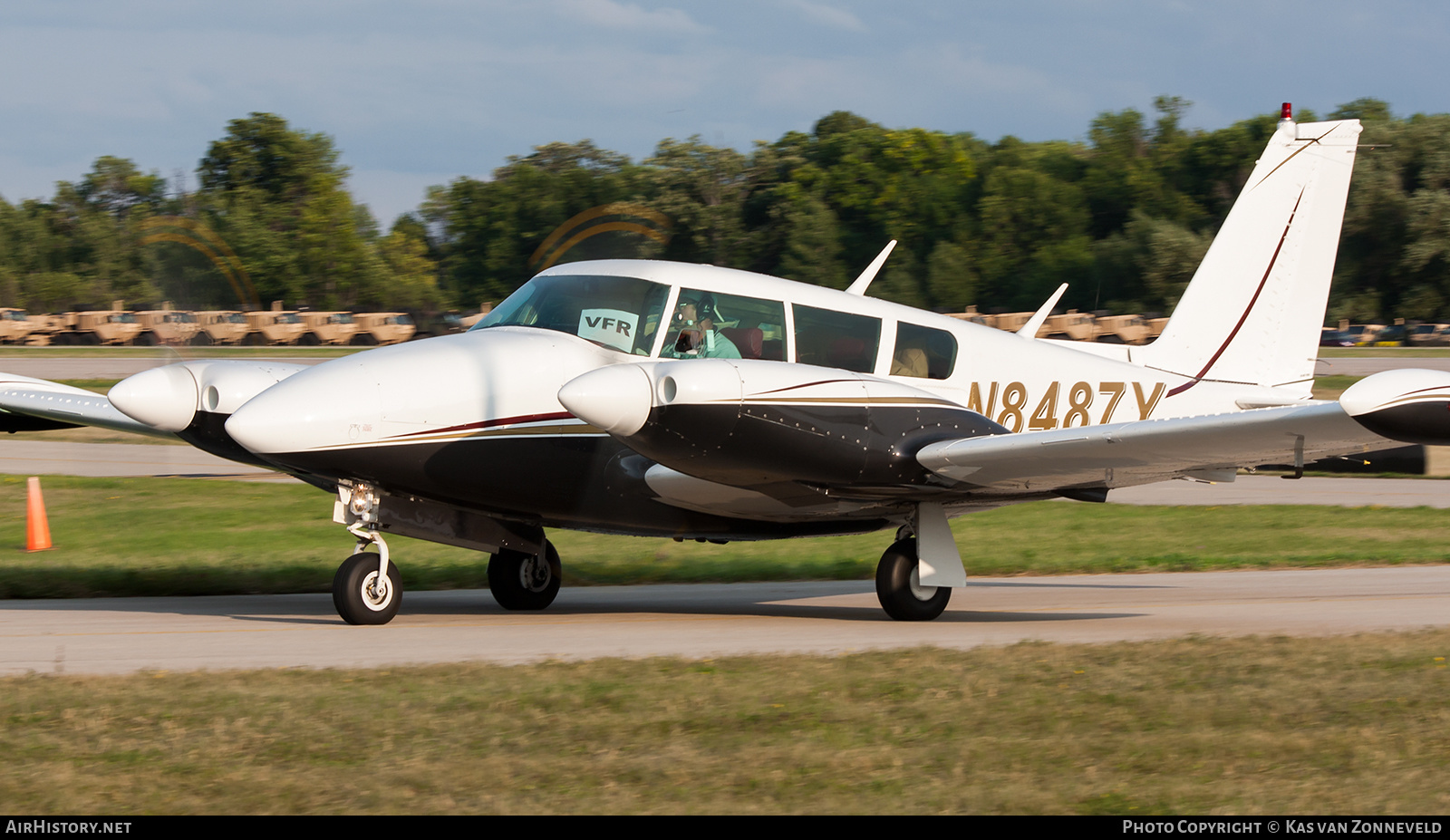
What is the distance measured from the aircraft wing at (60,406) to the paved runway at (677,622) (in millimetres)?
1693

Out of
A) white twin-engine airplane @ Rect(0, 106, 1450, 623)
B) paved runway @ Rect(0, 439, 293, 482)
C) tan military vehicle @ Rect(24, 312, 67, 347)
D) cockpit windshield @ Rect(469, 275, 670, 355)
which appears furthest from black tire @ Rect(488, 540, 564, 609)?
tan military vehicle @ Rect(24, 312, 67, 347)

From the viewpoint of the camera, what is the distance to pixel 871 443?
33.4ft

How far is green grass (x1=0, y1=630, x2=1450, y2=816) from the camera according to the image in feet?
17.5

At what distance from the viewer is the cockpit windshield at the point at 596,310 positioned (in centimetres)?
1038

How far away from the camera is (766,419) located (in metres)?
9.64

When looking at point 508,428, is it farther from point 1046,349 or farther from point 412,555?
Answer: point 412,555

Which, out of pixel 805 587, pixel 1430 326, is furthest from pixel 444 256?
pixel 1430 326

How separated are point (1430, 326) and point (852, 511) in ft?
218

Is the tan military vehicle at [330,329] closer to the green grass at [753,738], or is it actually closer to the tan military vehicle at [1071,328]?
the tan military vehicle at [1071,328]

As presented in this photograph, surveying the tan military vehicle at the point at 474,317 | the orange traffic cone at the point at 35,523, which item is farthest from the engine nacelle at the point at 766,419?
the orange traffic cone at the point at 35,523

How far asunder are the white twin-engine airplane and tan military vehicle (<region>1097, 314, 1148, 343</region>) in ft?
164

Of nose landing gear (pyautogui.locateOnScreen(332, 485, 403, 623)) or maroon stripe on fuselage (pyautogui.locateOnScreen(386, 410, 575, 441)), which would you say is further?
nose landing gear (pyautogui.locateOnScreen(332, 485, 403, 623))

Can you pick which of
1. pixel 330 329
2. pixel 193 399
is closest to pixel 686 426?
pixel 193 399

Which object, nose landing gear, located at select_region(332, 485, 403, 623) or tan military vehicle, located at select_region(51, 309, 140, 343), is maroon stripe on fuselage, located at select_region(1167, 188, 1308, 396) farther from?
tan military vehicle, located at select_region(51, 309, 140, 343)
